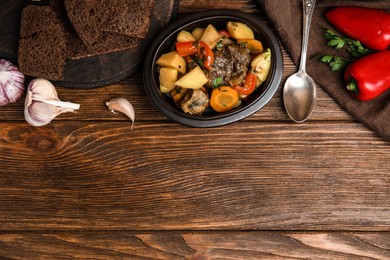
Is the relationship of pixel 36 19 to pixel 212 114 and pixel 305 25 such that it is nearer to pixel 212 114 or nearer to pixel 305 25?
pixel 212 114

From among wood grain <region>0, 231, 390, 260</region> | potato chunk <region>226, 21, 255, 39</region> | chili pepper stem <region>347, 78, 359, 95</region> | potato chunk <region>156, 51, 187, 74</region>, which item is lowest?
wood grain <region>0, 231, 390, 260</region>

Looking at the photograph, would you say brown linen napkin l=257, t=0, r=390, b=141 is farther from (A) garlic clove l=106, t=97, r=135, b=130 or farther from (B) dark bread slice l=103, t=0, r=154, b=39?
(A) garlic clove l=106, t=97, r=135, b=130

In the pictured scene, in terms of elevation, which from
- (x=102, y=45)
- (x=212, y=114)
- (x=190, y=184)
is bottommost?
(x=190, y=184)

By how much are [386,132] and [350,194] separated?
11.6 inches

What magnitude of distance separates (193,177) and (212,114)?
0.98 ft

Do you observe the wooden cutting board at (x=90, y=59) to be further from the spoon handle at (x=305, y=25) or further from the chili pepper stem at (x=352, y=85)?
the chili pepper stem at (x=352, y=85)

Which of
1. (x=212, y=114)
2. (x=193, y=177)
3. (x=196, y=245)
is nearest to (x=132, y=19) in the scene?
(x=212, y=114)

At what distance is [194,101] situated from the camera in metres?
1.97

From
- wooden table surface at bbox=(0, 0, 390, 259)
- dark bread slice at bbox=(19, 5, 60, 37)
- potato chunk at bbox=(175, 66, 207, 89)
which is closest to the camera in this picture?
potato chunk at bbox=(175, 66, 207, 89)

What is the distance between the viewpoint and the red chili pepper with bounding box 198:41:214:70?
1964 millimetres

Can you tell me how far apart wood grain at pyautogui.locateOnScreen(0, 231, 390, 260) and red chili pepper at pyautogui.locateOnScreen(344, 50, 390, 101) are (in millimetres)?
595

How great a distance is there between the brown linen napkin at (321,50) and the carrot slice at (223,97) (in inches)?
13.2

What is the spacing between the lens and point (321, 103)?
7.06 ft

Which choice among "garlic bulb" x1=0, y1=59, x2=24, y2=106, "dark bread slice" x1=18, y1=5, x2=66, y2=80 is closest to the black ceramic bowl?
"dark bread slice" x1=18, y1=5, x2=66, y2=80
